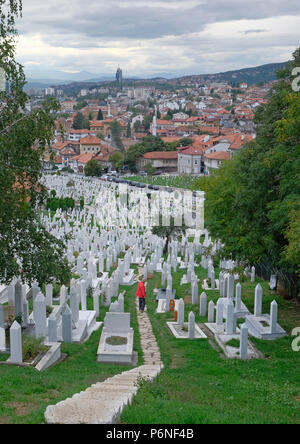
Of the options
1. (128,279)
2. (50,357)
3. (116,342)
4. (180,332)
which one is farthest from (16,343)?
(128,279)

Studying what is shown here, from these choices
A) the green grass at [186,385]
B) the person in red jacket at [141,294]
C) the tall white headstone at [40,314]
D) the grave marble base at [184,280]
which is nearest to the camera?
the green grass at [186,385]

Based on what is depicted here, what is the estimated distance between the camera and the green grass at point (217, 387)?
18.9 feet

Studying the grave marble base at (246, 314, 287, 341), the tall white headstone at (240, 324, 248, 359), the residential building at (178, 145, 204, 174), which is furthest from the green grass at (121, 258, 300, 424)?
the residential building at (178, 145, 204, 174)

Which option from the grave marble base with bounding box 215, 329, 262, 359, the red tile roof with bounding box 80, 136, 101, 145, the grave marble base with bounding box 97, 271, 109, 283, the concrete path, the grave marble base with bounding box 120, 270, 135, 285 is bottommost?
the grave marble base with bounding box 120, 270, 135, 285

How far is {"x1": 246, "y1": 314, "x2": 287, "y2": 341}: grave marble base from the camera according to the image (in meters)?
12.2

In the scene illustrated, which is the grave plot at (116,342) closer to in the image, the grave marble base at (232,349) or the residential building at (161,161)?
the grave marble base at (232,349)

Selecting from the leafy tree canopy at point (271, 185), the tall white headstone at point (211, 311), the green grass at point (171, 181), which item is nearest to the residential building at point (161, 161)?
the green grass at point (171, 181)

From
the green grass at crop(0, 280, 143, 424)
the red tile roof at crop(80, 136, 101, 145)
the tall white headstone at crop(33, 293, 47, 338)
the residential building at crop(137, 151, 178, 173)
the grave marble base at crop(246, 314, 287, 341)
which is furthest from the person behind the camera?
the red tile roof at crop(80, 136, 101, 145)

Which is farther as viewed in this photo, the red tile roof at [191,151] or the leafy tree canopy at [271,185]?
the red tile roof at [191,151]

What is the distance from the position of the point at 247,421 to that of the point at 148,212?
3430 cm

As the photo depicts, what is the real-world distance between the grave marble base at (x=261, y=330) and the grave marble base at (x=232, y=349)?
1.61 ft

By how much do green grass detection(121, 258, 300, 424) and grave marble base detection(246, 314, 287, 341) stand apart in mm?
272

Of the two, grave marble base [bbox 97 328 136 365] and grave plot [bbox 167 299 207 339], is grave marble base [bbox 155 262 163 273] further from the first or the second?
grave marble base [bbox 97 328 136 365]

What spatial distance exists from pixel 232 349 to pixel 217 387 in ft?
10.2
